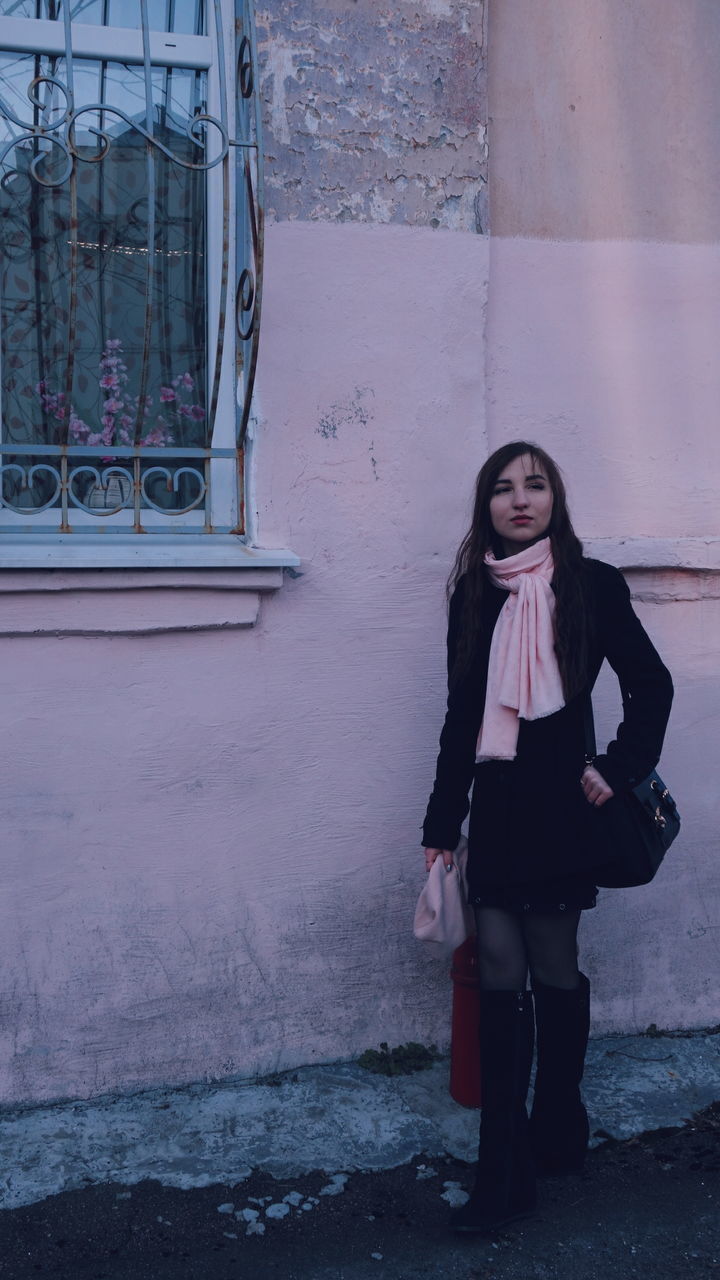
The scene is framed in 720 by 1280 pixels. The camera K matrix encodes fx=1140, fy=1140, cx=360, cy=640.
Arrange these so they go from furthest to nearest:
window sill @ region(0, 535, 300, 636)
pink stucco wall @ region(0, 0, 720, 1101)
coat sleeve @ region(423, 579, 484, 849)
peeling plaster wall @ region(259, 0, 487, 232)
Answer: peeling plaster wall @ region(259, 0, 487, 232), pink stucco wall @ region(0, 0, 720, 1101), window sill @ region(0, 535, 300, 636), coat sleeve @ region(423, 579, 484, 849)

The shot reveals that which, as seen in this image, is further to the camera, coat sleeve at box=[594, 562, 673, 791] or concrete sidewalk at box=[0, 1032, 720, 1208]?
concrete sidewalk at box=[0, 1032, 720, 1208]

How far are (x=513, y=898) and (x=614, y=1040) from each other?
48.5 inches

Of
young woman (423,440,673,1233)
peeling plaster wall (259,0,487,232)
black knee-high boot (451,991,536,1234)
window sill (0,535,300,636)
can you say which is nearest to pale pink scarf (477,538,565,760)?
young woman (423,440,673,1233)

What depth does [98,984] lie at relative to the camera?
3311mm

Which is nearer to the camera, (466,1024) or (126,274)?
(466,1024)

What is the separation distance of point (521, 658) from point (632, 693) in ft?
0.99

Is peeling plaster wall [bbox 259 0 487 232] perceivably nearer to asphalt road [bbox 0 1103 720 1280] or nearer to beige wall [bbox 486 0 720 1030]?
beige wall [bbox 486 0 720 1030]

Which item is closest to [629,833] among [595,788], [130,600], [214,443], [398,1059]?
[595,788]

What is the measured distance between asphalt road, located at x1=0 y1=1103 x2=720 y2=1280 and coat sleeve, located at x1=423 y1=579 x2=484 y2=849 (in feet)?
2.94

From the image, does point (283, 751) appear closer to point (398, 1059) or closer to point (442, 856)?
point (442, 856)

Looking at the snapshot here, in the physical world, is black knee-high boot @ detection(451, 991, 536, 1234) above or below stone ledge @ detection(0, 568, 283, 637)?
below

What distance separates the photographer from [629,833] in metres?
2.80

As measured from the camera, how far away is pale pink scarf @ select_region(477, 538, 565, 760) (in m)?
2.78

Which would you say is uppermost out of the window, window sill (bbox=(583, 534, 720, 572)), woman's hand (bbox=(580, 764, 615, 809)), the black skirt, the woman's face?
the window
